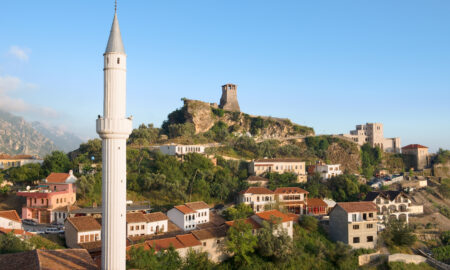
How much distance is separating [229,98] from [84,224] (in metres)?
47.4

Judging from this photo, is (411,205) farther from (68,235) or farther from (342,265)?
(68,235)

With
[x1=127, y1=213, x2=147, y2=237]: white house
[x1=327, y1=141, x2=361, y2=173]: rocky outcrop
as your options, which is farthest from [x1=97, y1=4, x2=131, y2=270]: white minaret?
[x1=327, y1=141, x2=361, y2=173]: rocky outcrop

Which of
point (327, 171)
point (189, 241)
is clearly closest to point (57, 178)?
point (189, 241)

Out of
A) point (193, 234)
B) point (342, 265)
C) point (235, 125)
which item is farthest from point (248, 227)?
point (235, 125)

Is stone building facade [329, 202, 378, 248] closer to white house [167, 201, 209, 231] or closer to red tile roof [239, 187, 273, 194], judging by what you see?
red tile roof [239, 187, 273, 194]

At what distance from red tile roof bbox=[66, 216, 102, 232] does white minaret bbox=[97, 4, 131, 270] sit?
1082cm

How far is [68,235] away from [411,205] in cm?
3539

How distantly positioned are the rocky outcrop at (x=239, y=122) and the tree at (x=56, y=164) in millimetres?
24212

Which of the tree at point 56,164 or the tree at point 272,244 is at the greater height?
the tree at point 56,164

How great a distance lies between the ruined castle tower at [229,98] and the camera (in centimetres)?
6962

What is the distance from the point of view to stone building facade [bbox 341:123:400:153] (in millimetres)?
69806

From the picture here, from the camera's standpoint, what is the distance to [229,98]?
231 feet

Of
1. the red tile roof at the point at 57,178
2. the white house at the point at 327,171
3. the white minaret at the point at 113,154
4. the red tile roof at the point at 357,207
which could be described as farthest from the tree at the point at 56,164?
the white house at the point at 327,171

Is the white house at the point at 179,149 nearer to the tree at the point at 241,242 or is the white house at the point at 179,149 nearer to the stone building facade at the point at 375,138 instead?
the tree at the point at 241,242
